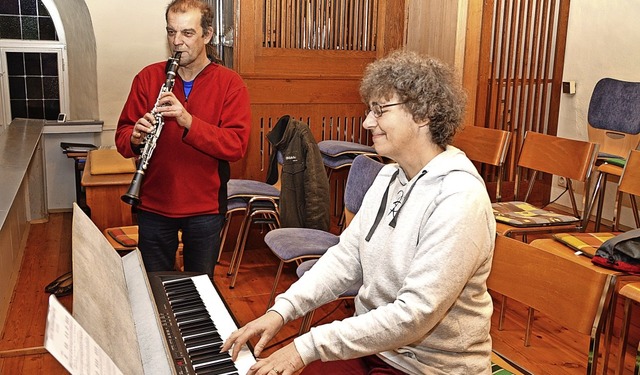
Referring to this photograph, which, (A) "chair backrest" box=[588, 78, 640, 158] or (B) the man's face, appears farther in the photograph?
(A) "chair backrest" box=[588, 78, 640, 158]

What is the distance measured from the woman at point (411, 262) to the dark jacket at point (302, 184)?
2058 millimetres

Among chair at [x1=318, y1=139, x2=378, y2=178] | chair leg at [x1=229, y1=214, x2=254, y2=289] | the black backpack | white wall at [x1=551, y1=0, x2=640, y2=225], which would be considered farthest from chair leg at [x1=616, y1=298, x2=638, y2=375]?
white wall at [x1=551, y1=0, x2=640, y2=225]

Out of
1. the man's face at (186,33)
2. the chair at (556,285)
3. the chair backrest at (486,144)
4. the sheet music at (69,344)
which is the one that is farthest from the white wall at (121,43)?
the sheet music at (69,344)

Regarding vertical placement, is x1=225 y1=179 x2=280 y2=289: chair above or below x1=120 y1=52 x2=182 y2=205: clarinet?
below

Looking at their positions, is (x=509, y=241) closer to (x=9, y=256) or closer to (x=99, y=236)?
(x=99, y=236)

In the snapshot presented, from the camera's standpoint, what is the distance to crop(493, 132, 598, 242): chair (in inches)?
142

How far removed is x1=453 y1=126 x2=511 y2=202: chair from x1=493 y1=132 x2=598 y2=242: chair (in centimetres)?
15

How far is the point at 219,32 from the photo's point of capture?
4898 mm

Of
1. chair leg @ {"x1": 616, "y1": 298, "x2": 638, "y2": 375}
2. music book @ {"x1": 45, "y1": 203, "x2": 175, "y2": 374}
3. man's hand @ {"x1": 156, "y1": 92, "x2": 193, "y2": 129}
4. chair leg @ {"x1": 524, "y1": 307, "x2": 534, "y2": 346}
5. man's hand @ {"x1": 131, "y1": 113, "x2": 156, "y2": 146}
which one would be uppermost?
A: man's hand @ {"x1": 156, "y1": 92, "x2": 193, "y2": 129}

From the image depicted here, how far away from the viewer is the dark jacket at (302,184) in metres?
3.87

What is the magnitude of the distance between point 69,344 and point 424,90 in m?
1.07

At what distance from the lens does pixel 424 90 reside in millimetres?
1629

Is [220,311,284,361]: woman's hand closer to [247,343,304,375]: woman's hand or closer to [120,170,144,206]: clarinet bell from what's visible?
[247,343,304,375]: woman's hand

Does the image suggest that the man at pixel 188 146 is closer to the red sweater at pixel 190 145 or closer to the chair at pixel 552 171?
the red sweater at pixel 190 145
